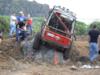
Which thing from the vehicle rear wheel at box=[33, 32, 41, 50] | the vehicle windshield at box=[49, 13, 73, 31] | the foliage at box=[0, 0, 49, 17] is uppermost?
the vehicle windshield at box=[49, 13, 73, 31]

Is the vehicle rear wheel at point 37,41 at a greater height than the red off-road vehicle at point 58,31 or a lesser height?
lesser

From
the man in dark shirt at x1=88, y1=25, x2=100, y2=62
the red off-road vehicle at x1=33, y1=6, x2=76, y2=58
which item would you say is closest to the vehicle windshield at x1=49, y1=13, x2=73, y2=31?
the red off-road vehicle at x1=33, y1=6, x2=76, y2=58

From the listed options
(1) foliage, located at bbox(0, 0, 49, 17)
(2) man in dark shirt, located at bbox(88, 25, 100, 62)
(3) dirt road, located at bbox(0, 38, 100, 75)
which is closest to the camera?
(3) dirt road, located at bbox(0, 38, 100, 75)

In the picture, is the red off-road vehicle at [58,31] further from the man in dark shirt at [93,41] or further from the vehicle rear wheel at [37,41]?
the man in dark shirt at [93,41]

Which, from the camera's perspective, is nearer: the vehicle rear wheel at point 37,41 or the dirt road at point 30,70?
the dirt road at point 30,70

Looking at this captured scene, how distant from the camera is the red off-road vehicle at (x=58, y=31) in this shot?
20203mm

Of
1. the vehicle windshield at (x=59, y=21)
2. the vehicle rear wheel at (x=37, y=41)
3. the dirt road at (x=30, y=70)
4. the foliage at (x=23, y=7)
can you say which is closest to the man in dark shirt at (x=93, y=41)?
the dirt road at (x=30, y=70)

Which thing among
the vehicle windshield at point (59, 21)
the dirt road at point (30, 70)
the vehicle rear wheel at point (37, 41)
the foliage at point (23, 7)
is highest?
the vehicle windshield at point (59, 21)

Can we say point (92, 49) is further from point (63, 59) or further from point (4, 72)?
point (4, 72)

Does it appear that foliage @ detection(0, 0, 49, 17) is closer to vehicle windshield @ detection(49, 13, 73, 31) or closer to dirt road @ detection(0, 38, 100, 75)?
vehicle windshield @ detection(49, 13, 73, 31)

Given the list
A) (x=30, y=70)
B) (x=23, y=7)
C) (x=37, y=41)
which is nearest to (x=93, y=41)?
(x=37, y=41)

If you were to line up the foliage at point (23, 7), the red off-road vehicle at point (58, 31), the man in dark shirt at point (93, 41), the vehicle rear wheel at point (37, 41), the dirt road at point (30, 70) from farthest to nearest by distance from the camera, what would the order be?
the foliage at point (23, 7)
the vehicle rear wheel at point (37, 41)
the red off-road vehicle at point (58, 31)
the man in dark shirt at point (93, 41)
the dirt road at point (30, 70)

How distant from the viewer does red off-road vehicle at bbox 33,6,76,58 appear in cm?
2020

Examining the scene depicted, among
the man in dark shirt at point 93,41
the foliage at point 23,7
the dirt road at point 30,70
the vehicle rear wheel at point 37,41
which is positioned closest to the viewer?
the dirt road at point 30,70
